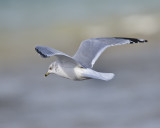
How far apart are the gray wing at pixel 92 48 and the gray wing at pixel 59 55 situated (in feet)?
0.43

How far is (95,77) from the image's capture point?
3.57m

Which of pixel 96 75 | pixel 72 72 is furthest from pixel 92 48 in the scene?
pixel 96 75

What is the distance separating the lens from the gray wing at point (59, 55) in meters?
3.40

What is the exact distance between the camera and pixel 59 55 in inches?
146

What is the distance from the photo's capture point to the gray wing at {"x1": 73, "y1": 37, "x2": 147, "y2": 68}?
4.03 meters

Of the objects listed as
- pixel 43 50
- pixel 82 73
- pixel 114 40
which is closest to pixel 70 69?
pixel 82 73

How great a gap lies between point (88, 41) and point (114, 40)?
25cm

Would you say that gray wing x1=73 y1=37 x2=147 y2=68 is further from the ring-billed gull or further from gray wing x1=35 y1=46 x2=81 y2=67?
gray wing x1=35 y1=46 x2=81 y2=67

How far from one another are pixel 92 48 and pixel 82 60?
0.23 metres

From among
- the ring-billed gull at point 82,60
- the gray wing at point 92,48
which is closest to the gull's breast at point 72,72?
the ring-billed gull at point 82,60

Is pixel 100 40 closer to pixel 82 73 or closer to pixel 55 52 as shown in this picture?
pixel 82 73

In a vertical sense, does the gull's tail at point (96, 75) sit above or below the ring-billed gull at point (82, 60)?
below

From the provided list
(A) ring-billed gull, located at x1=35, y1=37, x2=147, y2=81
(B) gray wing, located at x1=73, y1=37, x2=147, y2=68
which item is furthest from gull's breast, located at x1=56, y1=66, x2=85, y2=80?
(B) gray wing, located at x1=73, y1=37, x2=147, y2=68

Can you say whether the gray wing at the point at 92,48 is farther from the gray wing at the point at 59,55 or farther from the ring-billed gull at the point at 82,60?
the gray wing at the point at 59,55
